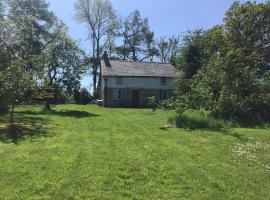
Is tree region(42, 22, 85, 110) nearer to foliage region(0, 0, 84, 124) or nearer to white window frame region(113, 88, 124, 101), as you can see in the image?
foliage region(0, 0, 84, 124)

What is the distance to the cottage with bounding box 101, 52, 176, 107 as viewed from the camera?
48.5 metres

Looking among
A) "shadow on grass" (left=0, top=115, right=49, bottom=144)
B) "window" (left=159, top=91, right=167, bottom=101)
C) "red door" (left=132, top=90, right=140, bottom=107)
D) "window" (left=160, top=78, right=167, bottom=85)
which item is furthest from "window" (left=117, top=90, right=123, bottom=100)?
"shadow on grass" (left=0, top=115, right=49, bottom=144)

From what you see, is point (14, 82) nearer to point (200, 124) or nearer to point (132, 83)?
point (200, 124)

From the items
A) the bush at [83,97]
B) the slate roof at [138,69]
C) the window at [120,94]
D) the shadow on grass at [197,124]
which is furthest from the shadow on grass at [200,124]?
the bush at [83,97]

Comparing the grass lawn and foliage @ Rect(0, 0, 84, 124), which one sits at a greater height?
foliage @ Rect(0, 0, 84, 124)

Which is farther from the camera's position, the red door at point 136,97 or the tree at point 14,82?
the red door at point 136,97

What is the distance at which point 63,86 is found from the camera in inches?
1455

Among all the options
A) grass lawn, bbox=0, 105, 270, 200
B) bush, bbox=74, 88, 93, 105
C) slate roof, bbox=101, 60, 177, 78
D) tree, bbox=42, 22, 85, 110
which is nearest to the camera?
grass lawn, bbox=0, 105, 270, 200

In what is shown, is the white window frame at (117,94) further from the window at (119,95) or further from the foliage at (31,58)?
the foliage at (31,58)

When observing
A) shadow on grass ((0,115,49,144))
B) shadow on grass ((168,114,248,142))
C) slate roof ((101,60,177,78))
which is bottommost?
shadow on grass ((0,115,49,144))

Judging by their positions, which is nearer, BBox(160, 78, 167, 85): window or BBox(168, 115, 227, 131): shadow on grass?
BBox(168, 115, 227, 131): shadow on grass

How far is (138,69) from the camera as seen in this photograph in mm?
50625

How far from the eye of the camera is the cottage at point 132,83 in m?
48.5

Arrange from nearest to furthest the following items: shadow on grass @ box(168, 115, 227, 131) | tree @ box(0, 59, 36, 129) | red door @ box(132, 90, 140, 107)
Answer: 1. shadow on grass @ box(168, 115, 227, 131)
2. tree @ box(0, 59, 36, 129)
3. red door @ box(132, 90, 140, 107)
